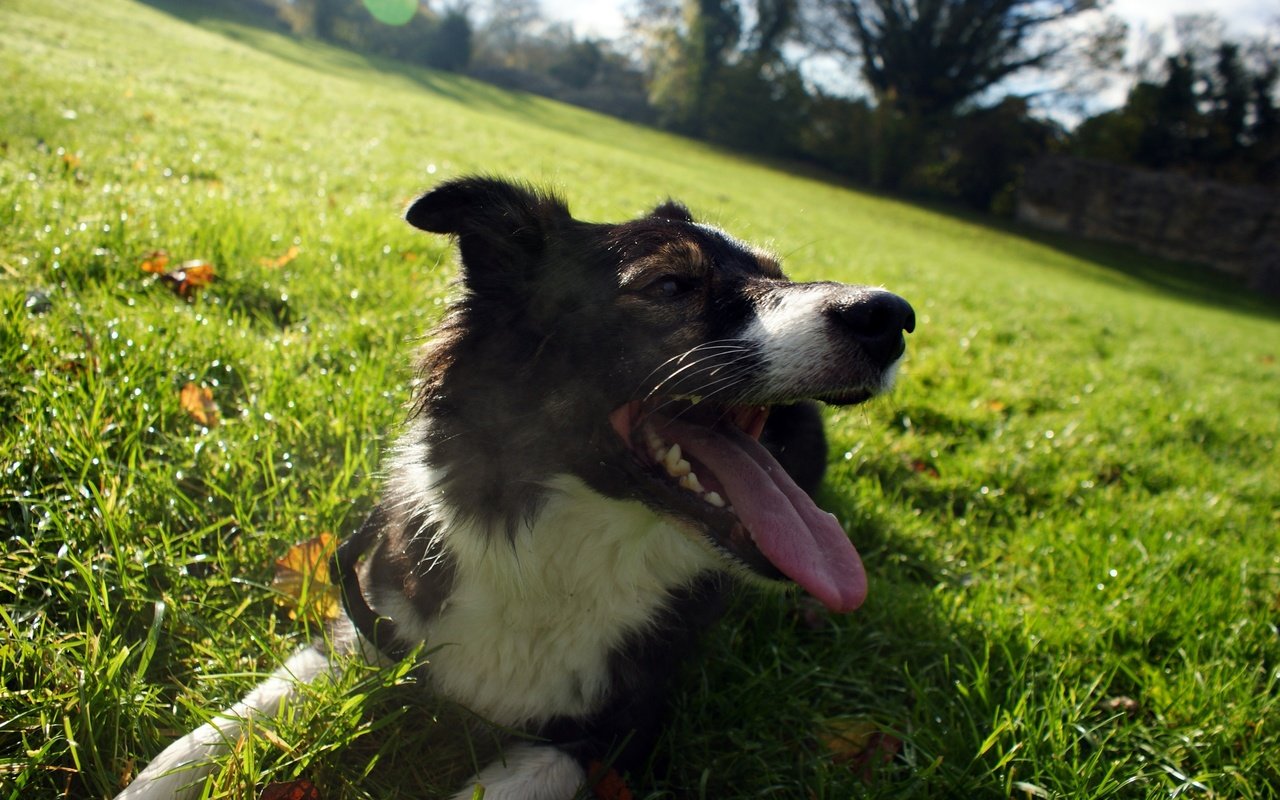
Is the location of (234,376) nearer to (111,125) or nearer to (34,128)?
(34,128)

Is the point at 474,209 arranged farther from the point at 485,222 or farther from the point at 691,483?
the point at 691,483

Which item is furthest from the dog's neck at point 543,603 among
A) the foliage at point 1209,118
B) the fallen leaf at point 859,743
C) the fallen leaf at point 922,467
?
the foliage at point 1209,118

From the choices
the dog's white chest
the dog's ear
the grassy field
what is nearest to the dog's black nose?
the dog's white chest

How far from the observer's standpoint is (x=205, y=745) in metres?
1.79

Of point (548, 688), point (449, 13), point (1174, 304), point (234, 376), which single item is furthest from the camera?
point (449, 13)

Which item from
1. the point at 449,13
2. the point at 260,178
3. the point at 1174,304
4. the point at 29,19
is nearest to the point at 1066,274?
the point at 1174,304

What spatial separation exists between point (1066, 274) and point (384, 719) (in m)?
21.5

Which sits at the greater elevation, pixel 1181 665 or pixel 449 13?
pixel 449 13

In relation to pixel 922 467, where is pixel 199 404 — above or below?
below

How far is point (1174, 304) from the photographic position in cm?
1781

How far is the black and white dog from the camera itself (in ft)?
6.17

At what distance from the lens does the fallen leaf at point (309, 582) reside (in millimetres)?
2254

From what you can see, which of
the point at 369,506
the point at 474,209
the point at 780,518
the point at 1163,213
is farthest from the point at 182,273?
the point at 1163,213

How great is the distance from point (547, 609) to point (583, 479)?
379 mm
